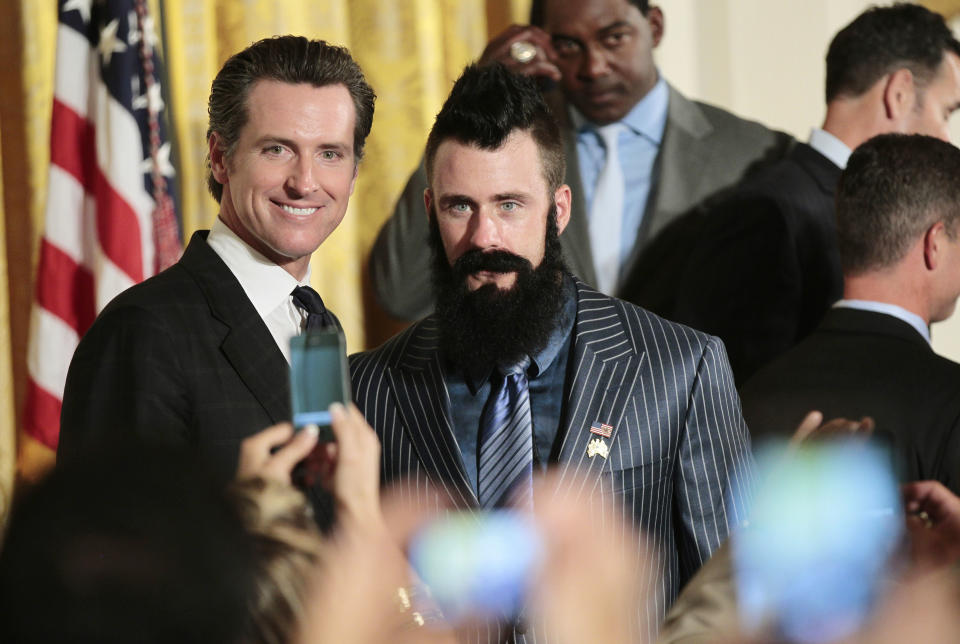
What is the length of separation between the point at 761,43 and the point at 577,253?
84cm

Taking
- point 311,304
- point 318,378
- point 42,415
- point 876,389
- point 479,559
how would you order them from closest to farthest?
point 318,378
point 479,559
point 311,304
point 876,389
point 42,415

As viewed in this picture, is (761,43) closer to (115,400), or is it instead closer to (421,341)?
(421,341)

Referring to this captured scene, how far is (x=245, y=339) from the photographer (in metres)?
2.04

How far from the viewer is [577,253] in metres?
3.30

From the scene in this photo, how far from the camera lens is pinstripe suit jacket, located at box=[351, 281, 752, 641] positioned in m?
2.01

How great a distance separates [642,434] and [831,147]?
1331 millimetres

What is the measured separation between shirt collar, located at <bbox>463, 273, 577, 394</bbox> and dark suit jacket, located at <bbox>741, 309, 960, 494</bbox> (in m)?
0.49

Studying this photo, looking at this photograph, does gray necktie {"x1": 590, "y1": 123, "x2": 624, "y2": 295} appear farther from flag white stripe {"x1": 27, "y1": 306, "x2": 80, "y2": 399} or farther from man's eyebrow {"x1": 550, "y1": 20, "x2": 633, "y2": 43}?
flag white stripe {"x1": 27, "y1": 306, "x2": 80, "y2": 399}

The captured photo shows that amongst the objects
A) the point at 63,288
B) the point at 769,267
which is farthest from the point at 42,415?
the point at 769,267

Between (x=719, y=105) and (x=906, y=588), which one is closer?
(x=906, y=588)

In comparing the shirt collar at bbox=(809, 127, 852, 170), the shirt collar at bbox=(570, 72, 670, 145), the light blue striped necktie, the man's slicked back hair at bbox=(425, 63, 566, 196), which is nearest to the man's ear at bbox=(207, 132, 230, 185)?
the man's slicked back hair at bbox=(425, 63, 566, 196)

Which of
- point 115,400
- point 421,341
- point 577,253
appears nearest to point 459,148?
point 421,341

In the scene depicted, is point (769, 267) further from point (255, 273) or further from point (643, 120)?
point (255, 273)

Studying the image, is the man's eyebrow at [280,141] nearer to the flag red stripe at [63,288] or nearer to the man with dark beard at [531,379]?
the man with dark beard at [531,379]
